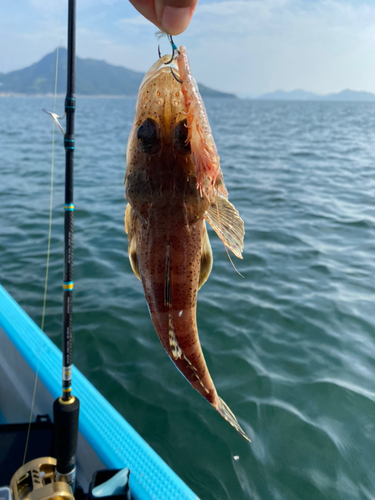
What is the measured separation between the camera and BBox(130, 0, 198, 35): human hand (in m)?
1.23

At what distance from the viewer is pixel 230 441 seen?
165 inches

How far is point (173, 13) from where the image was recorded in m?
1.23

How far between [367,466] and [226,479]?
4.65 feet

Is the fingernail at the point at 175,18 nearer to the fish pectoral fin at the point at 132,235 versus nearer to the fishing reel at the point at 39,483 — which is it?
the fish pectoral fin at the point at 132,235

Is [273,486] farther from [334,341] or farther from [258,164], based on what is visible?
[258,164]

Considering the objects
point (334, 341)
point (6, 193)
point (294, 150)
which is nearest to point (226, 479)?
point (334, 341)

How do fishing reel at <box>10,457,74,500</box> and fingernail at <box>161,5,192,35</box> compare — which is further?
fishing reel at <box>10,457,74,500</box>

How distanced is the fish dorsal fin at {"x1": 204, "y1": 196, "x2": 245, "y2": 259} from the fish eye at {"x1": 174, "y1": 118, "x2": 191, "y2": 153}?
28cm

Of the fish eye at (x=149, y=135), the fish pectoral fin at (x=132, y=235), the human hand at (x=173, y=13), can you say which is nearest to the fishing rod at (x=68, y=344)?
the fish pectoral fin at (x=132, y=235)

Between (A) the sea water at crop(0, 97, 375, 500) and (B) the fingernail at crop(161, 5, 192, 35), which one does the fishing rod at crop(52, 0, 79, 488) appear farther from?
(A) the sea water at crop(0, 97, 375, 500)

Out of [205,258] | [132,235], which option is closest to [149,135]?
[132,235]

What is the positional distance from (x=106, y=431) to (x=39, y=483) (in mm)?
634

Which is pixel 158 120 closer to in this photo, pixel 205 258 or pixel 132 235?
pixel 132 235

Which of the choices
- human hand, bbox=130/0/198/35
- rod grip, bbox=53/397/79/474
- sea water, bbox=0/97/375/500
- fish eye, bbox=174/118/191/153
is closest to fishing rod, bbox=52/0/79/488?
rod grip, bbox=53/397/79/474
